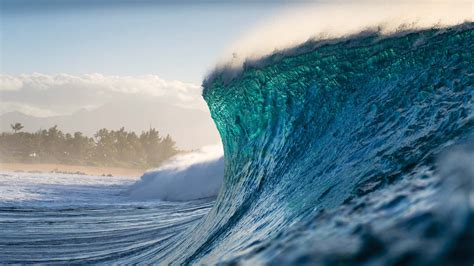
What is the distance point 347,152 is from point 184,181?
14.6 m

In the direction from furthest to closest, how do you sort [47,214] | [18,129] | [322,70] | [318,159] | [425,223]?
[18,129]
[47,214]
[322,70]
[318,159]
[425,223]

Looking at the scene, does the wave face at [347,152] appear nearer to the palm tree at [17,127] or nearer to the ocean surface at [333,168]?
the ocean surface at [333,168]

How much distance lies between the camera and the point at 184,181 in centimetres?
1725

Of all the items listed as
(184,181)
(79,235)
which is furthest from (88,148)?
(79,235)

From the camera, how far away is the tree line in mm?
77562

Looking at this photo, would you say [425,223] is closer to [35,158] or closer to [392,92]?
[392,92]

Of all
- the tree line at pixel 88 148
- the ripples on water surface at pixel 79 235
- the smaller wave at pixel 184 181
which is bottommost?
the ripples on water surface at pixel 79 235

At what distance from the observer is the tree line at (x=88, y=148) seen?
77.6 meters

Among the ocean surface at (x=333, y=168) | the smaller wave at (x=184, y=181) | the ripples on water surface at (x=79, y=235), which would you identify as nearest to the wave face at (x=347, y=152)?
the ocean surface at (x=333, y=168)

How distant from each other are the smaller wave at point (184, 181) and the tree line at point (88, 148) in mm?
56929

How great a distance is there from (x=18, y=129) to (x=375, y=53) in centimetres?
7835

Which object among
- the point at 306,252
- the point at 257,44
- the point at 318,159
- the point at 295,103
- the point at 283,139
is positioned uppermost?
the point at 257,44

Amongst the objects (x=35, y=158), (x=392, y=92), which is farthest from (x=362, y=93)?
(x=35, y=158)

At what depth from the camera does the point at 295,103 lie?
15.8 ft
